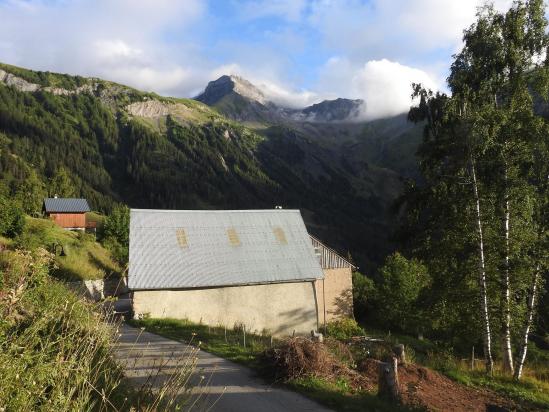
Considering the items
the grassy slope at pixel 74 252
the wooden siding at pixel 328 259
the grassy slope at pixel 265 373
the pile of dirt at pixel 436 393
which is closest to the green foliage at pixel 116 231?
the grassy slope at pixel 74 252

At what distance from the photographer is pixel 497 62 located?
16766mm

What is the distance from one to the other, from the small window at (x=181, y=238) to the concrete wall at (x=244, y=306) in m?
3.37

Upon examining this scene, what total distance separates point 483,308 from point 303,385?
875 cm

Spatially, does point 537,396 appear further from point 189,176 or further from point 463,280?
point 189,176

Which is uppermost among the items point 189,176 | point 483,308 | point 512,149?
point 189,176

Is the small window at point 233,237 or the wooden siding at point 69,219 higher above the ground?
the wooden siding at point 69,219

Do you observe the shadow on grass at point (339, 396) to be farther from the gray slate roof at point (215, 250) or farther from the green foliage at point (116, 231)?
the green foliage at point (116, 231)

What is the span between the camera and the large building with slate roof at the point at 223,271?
23.5 metres

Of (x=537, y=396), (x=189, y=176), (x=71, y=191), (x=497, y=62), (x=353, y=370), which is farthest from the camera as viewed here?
(x=189, y=176)

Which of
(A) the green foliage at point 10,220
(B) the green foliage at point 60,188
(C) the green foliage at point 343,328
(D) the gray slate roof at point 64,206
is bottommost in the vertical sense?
(C) the green foliage at point 343,328

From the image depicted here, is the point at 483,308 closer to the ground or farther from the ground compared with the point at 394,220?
closer to the ground

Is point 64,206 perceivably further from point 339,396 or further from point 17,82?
point 17,82

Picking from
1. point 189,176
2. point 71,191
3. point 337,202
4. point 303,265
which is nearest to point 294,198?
point 337,202

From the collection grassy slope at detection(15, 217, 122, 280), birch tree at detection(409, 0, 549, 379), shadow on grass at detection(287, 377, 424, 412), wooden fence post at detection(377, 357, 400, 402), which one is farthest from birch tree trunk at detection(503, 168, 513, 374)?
grassy slope at detection(15, 217, 122, 280)
